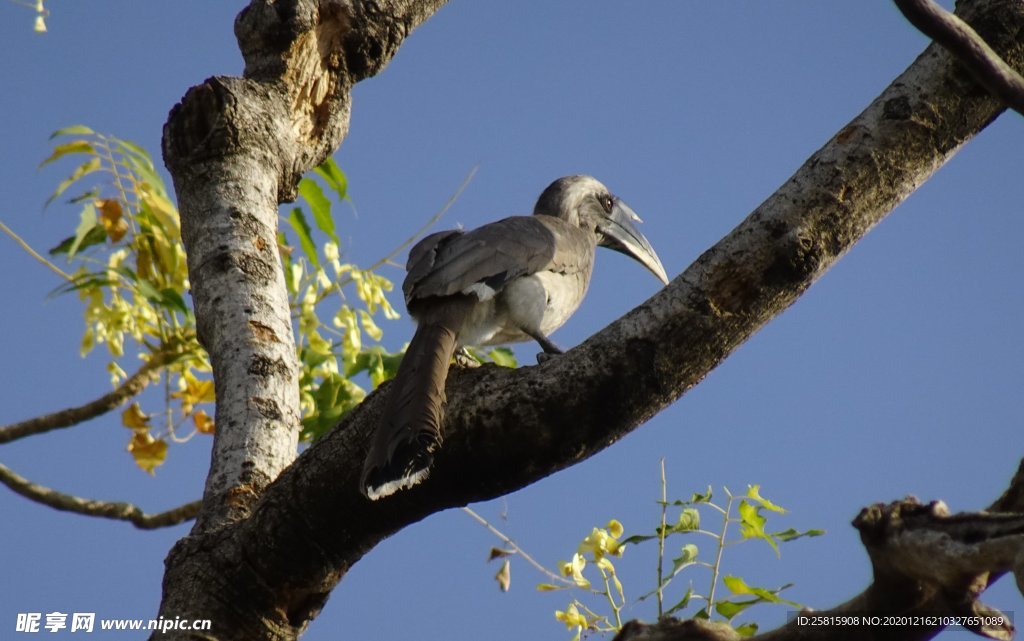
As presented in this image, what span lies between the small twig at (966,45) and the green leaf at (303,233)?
8.61 feet

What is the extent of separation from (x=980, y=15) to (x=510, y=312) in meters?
2.04

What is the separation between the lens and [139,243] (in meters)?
4.35

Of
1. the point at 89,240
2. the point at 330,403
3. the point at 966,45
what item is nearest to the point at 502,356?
the point at 330,403

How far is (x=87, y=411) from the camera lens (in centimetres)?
428

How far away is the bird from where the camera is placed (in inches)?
104

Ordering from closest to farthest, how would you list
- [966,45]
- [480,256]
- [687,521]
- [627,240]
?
1. [966,45]
2. [687,521]
3. [480,256]
4. [627,240]

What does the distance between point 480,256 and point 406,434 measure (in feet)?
5.65

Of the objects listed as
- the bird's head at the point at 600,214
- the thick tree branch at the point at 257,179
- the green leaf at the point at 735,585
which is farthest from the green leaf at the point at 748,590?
the bird's head at the point at 600,214

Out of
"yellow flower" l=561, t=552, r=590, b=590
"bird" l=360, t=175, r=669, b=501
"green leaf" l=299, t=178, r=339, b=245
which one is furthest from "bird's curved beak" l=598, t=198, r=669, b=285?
"yellow flower" l=561, t=552, r=590, b=590

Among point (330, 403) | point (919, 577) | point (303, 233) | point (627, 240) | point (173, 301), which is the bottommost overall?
point (919, 577)

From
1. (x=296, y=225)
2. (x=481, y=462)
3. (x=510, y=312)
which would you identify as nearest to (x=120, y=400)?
(x=296, y=225)

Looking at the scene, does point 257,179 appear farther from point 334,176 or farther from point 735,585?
point 735,585

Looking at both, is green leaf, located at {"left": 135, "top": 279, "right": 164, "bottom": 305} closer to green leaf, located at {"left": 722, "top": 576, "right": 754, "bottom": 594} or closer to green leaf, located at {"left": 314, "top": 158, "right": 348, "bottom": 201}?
green leaf, located at {"left": 314, "top": 158, "right": 348, "bottom": 201}

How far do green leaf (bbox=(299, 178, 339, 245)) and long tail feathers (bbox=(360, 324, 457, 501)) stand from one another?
1.40m
